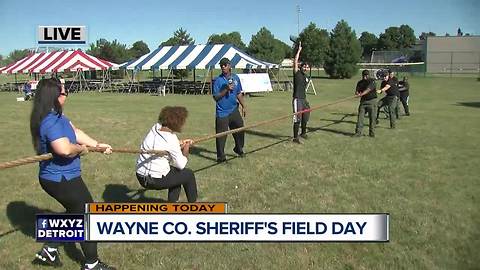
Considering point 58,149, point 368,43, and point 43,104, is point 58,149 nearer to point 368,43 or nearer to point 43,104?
point 43,104

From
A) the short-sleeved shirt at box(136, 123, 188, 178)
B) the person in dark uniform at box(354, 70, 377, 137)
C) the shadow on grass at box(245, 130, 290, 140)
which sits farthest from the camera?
the shadow on grass at box(245, 130, 290, 140)

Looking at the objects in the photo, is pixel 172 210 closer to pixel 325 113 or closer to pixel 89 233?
pixel 89 233

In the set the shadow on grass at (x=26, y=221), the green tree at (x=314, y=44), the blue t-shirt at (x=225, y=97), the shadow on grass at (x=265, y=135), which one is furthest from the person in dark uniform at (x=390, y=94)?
the green tree at (x=314, y=44)

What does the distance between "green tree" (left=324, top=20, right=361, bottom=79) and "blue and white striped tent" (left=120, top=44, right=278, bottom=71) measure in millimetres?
23563

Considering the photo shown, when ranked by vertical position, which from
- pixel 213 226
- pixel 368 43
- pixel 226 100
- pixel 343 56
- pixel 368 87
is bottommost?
pixel 213 226

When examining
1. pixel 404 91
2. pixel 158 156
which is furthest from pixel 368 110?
pixel 158 156

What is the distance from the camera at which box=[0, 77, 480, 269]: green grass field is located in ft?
15.1

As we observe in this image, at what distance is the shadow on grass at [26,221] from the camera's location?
478 cm

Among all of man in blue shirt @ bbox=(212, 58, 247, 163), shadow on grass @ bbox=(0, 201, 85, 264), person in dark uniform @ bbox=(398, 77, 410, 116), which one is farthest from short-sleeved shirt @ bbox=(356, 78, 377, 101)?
shadow on grass @ bbox=(0, 201, 85, 264)

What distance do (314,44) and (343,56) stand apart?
6171mm

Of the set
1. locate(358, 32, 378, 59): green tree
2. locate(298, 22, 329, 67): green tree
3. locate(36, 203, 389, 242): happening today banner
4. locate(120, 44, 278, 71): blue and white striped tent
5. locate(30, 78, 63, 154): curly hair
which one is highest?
locate(358, 32, 378, 59): green tree

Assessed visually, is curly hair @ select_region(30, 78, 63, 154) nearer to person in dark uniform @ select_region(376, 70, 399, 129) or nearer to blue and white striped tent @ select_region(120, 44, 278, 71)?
person in dark uniform @ select_region(376, 70, 399, 129)

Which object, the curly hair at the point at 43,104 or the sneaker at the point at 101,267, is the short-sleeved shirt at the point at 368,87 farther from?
the curly hair at the point at 43,104

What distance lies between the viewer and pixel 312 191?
694 cm
